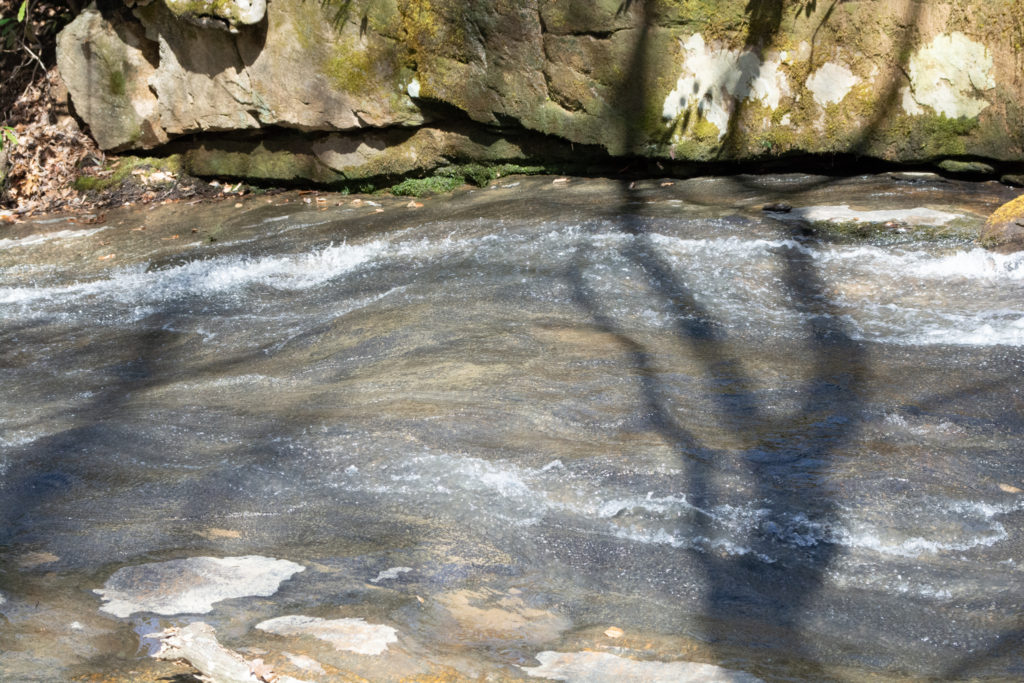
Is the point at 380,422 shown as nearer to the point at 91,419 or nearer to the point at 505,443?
the point at 505,443

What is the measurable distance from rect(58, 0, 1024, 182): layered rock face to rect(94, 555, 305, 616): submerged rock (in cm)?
530

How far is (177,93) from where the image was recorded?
346 inches

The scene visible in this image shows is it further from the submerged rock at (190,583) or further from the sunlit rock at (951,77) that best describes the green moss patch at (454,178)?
the submerged rock at (190,583)

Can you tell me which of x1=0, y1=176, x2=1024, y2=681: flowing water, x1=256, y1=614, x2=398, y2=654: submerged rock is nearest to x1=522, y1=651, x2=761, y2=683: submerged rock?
x1=0, y1=176, x2=1024, y2=681: flowing water

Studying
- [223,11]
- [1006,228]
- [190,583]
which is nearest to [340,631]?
[190,583]

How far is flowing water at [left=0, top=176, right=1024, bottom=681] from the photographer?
9.77ft

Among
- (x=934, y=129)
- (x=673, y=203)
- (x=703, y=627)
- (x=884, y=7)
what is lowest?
(x=703, y=627)

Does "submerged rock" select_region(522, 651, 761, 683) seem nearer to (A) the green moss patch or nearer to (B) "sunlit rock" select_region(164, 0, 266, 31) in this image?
(A) the green moss patch

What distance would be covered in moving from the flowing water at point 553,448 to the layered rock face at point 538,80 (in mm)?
810

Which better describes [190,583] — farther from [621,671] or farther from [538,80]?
[538,80]

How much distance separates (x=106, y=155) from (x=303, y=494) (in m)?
7.04

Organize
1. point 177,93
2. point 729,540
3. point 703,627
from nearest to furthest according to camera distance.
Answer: point 703,627 → point 729,540 → point 177,93

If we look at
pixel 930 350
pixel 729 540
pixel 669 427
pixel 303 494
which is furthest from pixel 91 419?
pixel 930 350

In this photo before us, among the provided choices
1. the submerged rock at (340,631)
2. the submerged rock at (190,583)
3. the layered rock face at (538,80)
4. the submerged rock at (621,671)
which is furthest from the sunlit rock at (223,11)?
the submerged rock at (621,671)
